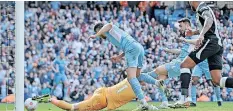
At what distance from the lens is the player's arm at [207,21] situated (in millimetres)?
12102

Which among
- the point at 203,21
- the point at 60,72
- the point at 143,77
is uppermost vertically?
the point at 203,21

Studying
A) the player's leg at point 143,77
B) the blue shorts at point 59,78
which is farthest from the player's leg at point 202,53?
the blue shorts at point 59,78

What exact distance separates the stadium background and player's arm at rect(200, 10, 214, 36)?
11390mm

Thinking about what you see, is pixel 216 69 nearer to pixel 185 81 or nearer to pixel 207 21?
pixel 207 21

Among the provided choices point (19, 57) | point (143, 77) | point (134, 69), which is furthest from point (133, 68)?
point (19, 57)

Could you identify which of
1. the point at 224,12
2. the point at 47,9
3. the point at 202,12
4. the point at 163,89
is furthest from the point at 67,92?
the point at 202,12

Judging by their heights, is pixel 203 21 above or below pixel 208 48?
above

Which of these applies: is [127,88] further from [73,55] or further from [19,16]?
[73,55]

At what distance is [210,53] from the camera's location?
12.3m

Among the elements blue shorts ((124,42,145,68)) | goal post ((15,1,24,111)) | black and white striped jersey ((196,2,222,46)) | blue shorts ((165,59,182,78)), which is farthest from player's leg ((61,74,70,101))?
goal post ((15,1,24,111))

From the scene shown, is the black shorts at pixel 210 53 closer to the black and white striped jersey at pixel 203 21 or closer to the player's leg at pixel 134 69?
the black and white striped jersey at pixel 203 21

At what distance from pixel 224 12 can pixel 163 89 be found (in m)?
14.2

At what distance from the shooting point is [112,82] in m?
25.0

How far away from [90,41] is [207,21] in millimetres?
14511
